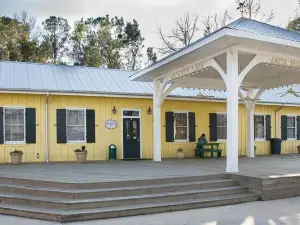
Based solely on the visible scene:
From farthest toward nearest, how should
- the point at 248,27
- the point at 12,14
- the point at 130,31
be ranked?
the point at 130,31 < the point at 12,14 < the point at 248,27

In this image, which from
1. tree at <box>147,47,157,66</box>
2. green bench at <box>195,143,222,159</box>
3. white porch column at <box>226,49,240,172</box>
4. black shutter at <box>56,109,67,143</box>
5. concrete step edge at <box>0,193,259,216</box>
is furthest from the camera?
tree at <box>147,47,157,66</box>

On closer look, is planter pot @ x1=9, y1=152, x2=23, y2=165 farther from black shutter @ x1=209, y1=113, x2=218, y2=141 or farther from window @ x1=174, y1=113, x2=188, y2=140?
black shutter @ x1=209, y1=113, x2=218, y2=141

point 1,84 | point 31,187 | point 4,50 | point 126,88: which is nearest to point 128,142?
point 126,88

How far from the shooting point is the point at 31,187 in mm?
7449

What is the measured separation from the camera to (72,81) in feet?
44.0

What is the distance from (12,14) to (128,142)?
2213cm

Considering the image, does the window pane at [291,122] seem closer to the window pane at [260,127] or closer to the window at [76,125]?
the window pane at [260,127]

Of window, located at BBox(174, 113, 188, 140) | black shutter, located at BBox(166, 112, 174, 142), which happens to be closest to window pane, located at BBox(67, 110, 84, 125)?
black shutter, located at BBox(166, 112, 174, 142)

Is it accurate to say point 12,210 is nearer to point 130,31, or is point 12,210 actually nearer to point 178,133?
point 178,133

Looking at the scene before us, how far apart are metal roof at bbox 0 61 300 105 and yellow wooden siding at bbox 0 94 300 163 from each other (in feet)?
1.21

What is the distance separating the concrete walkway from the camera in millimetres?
6094

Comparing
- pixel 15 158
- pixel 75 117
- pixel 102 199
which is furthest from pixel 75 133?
pixel 102 199

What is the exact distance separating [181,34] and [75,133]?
1892cm

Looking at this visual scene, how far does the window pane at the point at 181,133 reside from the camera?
14.4m
